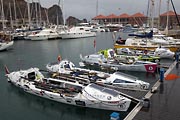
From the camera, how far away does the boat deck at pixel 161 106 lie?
12.8 metres

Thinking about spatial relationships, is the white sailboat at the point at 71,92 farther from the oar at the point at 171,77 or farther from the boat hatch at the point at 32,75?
the oar at the point at 171,77

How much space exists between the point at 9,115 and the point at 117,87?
1004 centimetres

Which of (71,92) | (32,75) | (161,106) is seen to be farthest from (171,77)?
(32,75)

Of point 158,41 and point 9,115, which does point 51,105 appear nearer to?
point 9,115

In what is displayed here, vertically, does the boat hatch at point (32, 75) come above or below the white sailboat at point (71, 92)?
above

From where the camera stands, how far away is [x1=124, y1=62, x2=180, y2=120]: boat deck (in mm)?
12840

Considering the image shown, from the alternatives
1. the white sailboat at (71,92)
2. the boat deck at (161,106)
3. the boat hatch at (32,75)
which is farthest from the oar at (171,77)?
the boat hatch at (32,75)

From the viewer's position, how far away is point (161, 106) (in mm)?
14109

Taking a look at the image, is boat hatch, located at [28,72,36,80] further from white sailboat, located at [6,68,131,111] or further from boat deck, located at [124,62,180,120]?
boat deck, located at [124,62,180,120]

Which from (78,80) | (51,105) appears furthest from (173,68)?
(51,105)

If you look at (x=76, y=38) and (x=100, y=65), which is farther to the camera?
(x=76, y=38)

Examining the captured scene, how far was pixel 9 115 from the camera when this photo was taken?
57.0 feet

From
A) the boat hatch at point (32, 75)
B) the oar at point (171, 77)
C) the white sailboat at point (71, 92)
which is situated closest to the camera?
the white sailboat at point (71, 92)

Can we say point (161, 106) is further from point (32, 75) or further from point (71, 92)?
point (32, 75)
